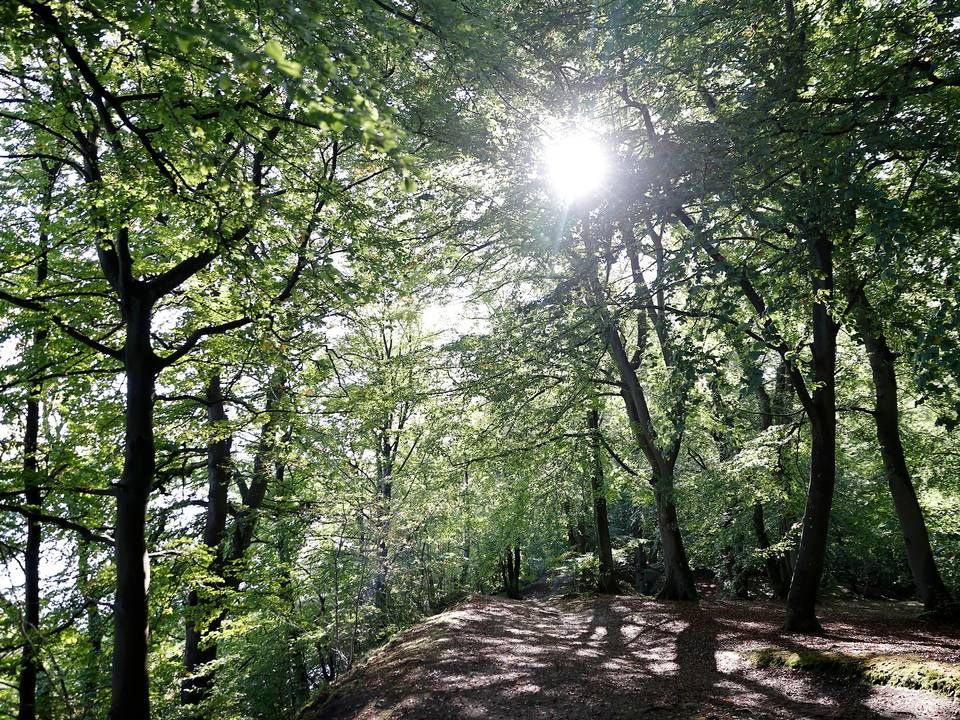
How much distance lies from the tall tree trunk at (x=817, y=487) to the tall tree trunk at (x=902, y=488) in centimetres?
275

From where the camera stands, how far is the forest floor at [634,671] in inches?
236

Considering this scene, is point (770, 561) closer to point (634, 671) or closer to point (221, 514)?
point (634, 671)

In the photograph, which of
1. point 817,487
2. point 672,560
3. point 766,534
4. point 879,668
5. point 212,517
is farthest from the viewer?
point 766,534

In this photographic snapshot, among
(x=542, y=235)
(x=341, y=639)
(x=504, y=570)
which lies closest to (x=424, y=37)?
(x=542, y=235)

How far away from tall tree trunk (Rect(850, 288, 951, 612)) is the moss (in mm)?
5808

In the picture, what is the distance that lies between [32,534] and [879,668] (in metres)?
12.5

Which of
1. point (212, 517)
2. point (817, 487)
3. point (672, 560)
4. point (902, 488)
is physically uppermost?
point (212, 517)

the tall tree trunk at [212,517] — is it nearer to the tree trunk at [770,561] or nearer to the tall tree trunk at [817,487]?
the tall tree trunk at [817,487]

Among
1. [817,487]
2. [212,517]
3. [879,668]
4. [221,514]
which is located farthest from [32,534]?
[817,487]

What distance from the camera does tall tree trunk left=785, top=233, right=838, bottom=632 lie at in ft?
28.6

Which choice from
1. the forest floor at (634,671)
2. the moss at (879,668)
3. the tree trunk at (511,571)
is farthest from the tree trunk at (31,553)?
the tree trunk at (511,571)

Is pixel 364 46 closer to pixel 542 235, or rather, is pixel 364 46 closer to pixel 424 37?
pixel 424 37

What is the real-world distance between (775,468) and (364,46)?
10519 millimetres

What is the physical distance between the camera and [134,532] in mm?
6992
